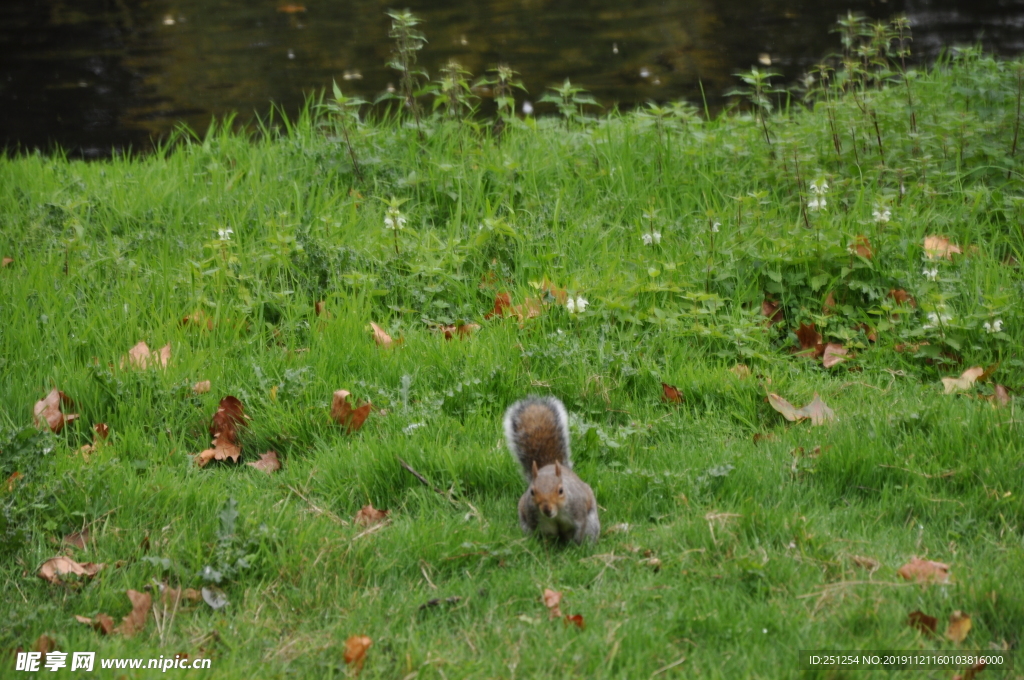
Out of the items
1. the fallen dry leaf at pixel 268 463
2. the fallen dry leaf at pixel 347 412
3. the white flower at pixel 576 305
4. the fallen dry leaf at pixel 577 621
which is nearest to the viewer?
the fallen dry leaf at pixel 577 621

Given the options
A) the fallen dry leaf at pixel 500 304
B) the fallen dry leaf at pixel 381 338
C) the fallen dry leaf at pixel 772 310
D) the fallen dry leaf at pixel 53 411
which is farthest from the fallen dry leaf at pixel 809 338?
the fallen dry leaf at pixel 53 411

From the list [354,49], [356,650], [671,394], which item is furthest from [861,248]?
[354,49]

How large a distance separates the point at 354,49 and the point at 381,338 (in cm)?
648

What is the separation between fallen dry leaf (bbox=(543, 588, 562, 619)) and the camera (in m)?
2.44

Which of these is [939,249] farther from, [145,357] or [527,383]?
[145,357]

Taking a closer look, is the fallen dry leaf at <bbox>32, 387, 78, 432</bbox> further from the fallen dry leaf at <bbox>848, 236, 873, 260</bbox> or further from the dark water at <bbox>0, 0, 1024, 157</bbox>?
the dark water at <bbox>0, 0, 1024, 157</bbox>

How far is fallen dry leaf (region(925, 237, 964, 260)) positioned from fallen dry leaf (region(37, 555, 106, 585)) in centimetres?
363

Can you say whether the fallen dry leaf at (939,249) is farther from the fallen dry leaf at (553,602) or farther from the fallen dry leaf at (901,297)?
the fallen dry leaf at (553,602)

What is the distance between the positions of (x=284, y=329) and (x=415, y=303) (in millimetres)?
609

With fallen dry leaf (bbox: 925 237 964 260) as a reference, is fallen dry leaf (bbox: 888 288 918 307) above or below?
below

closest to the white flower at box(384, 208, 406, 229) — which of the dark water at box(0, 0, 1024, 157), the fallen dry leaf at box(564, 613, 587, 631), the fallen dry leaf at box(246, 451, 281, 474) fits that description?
the fallen dry leaf at box(246, 451, 281, 474)

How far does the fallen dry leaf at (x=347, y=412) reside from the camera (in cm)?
337

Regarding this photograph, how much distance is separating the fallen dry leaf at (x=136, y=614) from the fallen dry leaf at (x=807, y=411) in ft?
7.34

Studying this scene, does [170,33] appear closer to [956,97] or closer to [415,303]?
[415,303]
